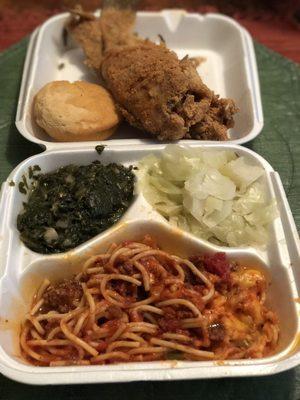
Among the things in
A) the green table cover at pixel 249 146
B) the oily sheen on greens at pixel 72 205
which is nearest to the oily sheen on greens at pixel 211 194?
the oily sheen on greens at pixel 72 205

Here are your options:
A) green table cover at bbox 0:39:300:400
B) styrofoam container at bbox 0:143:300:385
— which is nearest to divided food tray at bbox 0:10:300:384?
styrofoam container at bbox 0:143:300:385

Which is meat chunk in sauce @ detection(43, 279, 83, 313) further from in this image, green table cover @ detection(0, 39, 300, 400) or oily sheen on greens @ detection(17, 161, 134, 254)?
green table cover @ detection(0, 39, 300, 400)

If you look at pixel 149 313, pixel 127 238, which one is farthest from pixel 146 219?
pixel 149 313

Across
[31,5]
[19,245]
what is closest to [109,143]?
[19,245]

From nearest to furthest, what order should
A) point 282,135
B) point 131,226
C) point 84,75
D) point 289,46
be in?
point 131,226 < point 282,135 < point 84,75 < point 289,46

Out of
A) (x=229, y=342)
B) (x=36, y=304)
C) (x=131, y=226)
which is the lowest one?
(x=36, y=304)

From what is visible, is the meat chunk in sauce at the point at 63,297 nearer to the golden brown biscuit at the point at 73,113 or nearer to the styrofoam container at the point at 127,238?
the styrofoam container at the point at 127,238

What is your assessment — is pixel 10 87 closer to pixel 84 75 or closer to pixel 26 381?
pixel 84 75
